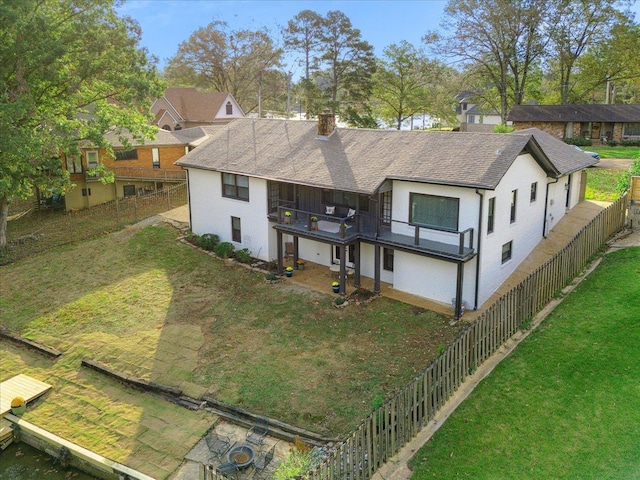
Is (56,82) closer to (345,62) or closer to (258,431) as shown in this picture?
(258,431)

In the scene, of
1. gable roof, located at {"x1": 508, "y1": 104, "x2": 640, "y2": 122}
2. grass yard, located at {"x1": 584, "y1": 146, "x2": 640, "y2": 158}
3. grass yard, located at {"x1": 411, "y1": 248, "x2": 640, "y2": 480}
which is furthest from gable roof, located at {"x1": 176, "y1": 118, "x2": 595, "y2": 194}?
gable roof, located at {"x1": 508, "y1": 104, "x2": 640, "y2": 122}

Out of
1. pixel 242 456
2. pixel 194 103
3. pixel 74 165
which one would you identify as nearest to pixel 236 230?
pixel 242 456

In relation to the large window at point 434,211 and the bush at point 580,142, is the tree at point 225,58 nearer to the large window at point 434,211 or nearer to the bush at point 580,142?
the bush at point 580,142

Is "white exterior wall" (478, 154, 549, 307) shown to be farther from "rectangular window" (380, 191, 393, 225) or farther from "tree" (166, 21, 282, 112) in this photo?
"tree" (166, 21, 282, 112)

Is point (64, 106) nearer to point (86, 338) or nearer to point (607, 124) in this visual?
point (86, 338)

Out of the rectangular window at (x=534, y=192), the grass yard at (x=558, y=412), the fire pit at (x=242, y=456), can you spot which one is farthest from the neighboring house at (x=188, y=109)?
the fire pit at (x=242, y=456)

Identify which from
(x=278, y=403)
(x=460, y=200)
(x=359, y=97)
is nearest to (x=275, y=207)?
(x=460, y=200)

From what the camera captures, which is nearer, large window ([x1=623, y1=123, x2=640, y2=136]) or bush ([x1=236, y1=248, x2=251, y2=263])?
bush ([x1=236, y1=248, x2=251, y2=263])
